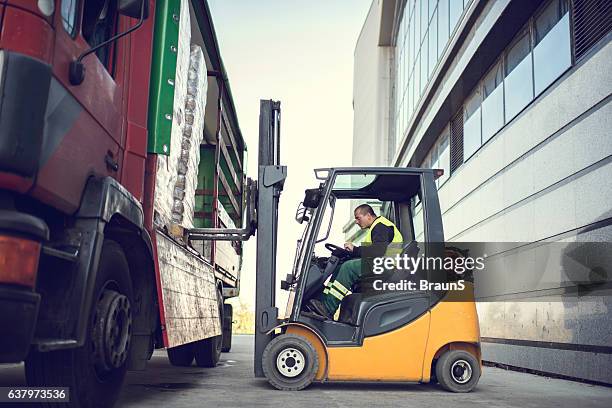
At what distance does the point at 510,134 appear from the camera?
10484 millimetres

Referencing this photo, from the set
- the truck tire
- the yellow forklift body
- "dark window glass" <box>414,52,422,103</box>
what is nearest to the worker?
the yellow forklift body

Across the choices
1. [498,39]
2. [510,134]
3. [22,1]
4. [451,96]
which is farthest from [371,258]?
[451,96]

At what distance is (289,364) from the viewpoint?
5.94 meters

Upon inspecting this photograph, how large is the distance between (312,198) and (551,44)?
4.76 metres

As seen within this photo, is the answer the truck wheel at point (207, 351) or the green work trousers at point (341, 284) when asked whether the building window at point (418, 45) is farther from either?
the green work trousers at point (341, 284)

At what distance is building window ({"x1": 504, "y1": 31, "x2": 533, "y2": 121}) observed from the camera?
32.8ft

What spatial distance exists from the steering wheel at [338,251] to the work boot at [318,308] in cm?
49

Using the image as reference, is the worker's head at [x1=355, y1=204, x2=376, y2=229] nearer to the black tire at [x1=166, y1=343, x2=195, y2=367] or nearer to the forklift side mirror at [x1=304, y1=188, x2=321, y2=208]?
the forklift side mirror at [x1=304, y1=188, x2=321, y2=208]

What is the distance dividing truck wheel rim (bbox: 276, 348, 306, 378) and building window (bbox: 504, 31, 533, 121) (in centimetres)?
575

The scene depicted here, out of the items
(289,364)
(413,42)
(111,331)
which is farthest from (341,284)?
(413,42)

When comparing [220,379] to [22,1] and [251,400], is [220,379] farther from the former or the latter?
[22,1]

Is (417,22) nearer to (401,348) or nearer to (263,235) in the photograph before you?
(263,235)

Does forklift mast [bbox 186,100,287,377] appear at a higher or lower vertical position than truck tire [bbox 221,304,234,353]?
higher

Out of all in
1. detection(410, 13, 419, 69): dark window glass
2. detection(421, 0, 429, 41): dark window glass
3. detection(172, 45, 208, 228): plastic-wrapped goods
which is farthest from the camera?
detection(410, 13, 419, 69): dark window glass
